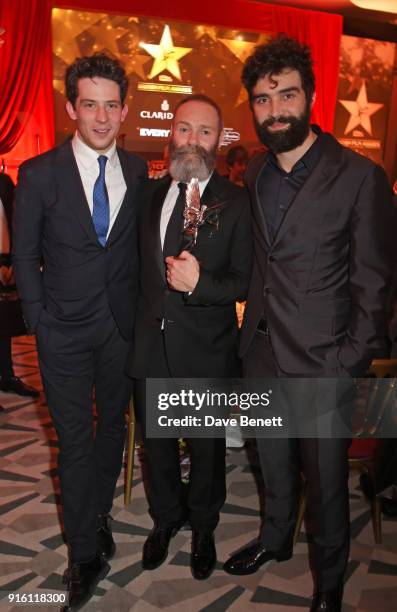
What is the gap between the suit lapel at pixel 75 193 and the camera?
2279 mm

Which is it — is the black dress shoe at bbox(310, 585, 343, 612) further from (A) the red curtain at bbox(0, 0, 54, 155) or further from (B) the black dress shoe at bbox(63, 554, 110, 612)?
(A) the red curtain at bbox(0, 0, 54, 155)

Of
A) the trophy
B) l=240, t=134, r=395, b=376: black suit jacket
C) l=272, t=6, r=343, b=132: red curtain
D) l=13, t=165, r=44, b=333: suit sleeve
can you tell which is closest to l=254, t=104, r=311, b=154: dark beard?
l=240, t=134, r=395, b=376: black suit jacket

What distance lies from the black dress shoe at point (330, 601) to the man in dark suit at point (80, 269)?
92 cm

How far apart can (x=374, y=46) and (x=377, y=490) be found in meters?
8.93

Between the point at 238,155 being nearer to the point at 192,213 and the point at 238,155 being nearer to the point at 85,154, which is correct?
the point at 85,154

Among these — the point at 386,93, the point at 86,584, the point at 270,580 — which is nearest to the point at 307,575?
the point at 270,580

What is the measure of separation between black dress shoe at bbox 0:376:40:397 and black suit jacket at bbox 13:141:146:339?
267 cm

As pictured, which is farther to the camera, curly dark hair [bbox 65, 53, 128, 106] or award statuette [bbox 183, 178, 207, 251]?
curly dark hair [bbox 65, 53, 128, 106]

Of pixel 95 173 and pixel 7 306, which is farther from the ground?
pixel 95 173

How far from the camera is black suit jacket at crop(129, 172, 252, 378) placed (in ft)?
7.61

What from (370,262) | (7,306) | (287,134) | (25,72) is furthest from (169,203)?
(25,72)

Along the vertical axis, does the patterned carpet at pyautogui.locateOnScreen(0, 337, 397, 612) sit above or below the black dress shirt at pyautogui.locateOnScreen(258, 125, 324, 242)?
below

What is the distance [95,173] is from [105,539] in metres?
1.68

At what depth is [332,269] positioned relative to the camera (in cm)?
214
